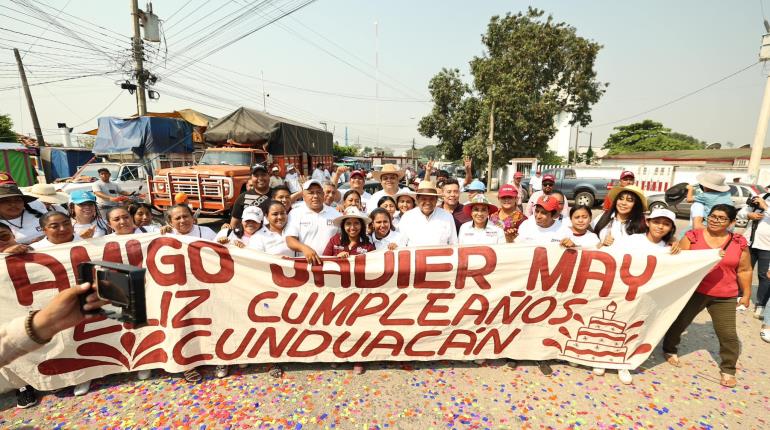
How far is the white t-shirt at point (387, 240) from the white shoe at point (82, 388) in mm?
2809

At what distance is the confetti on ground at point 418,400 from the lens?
8.29 feet

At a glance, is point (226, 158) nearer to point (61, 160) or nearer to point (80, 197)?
point (80, 197)

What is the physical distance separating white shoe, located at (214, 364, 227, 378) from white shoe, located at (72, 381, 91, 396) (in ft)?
3.36

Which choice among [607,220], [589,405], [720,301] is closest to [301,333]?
[589,405]

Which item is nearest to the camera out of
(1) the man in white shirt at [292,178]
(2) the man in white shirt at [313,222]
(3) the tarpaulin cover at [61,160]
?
(2) the man in white shirt at [313,222]

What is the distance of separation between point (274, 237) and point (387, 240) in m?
1.20

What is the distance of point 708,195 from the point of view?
446cm

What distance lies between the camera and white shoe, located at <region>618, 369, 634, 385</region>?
9.90ft

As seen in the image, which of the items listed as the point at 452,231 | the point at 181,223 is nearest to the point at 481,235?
the point at 452,231

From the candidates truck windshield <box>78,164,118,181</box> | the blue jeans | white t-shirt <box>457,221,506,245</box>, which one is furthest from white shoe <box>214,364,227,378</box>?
truck windshield <box>78,164,118,181</box>

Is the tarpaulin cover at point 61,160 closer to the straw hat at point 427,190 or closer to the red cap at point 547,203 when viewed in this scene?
the straw hat at point 427,190

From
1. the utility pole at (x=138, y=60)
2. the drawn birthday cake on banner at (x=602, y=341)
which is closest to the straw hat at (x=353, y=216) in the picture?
the drawn birthday cake on banner at (x=602, y=341)

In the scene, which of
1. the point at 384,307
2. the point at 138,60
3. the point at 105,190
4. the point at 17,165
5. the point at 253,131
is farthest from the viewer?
the point at 17,165

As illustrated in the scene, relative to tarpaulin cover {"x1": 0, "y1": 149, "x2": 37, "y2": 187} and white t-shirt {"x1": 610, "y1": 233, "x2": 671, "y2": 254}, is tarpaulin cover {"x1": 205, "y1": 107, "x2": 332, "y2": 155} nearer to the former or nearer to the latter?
white t-shirt {"x1": 610, "y1": 233, "x2": 671, "y2": 254}
